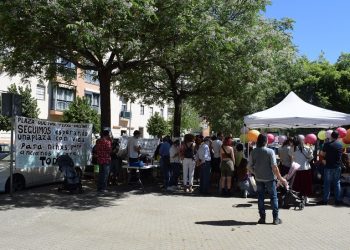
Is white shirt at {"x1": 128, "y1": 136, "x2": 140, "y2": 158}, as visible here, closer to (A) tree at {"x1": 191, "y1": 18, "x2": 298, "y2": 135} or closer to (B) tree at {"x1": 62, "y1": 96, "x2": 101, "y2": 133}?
(A) tree at {"x1": 191, "y1": 18, "x2": 298, "y2": 135}

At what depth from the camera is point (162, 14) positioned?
12.6 meters

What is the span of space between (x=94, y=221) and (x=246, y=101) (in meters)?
14.3

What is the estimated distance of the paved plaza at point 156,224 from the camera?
24.8ft

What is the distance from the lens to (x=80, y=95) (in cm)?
4272

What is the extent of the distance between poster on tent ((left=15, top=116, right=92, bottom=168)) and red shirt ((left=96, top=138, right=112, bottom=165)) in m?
1.50

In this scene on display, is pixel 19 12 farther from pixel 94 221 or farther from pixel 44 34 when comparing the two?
pixel 94 221

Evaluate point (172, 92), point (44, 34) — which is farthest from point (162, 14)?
point (172, 92)

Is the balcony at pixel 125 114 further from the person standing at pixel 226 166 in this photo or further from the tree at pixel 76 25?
the person standing at pixel 226 166

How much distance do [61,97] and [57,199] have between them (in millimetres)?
29706

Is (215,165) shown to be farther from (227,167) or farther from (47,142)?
(47,142)

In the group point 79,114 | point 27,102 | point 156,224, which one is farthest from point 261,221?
point 79,114

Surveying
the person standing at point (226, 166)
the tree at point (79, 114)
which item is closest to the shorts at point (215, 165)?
the person standing at point (226, 166)

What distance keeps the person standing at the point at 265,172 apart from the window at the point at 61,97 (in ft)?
104

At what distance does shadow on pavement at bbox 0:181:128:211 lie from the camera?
438 inches
